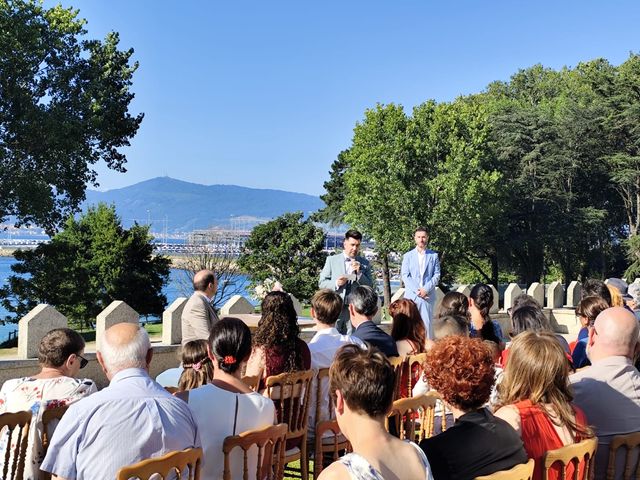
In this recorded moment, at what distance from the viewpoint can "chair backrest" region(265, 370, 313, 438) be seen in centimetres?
430

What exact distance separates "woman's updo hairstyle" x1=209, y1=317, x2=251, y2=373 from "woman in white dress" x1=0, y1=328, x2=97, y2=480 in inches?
30.7

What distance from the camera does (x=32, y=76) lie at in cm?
2606

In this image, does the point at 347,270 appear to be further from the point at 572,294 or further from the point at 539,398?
the point at 572,294

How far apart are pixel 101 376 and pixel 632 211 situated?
3699 cm

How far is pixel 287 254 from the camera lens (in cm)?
3538

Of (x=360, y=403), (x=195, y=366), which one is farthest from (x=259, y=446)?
(x=195, y=366)

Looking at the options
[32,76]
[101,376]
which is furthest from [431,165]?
[101,376]

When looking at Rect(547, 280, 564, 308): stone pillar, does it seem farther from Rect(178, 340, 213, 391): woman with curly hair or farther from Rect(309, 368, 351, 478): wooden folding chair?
Rect(178, 340, 213, 391): woman with curly hair

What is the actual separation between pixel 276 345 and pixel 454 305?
219 centimetres

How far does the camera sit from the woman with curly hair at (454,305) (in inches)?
251

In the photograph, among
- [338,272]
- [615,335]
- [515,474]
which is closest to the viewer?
[515,474]

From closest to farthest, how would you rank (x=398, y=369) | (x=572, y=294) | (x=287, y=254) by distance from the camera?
(x=398, y=369) < (x=572, y=294) < (x=287, y=254)

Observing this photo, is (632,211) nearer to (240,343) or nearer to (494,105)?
(494,105)

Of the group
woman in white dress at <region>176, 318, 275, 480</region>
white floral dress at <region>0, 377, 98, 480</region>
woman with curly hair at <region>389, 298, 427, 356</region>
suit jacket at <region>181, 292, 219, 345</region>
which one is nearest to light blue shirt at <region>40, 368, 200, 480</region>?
woman in white dress at <region>176, 318, 275, 480</region>
